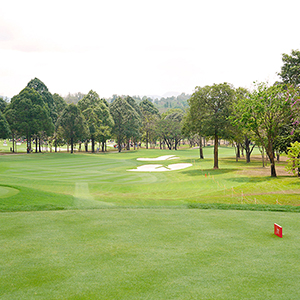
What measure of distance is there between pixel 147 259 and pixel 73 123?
6351 centimetres

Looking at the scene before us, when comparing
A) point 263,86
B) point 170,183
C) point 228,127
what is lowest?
point 170,183

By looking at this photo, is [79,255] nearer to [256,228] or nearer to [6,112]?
[256,228]

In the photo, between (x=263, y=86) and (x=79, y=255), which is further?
(x=263, y=86)

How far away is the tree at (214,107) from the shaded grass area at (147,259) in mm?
23562

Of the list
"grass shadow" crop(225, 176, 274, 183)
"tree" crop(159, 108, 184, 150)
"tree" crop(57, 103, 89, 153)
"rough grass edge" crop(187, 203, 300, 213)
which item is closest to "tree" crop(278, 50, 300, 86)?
"grass shadow" crop(225, 176, 274, 183)

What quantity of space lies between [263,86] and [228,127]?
8.03 meters

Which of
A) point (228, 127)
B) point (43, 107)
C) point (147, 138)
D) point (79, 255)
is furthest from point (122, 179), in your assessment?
point (147, 138)

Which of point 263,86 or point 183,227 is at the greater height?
point 263,86

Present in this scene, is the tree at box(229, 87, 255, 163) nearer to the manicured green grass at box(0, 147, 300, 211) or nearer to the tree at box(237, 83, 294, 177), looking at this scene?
the tree at box(237, 83, 294, 177)

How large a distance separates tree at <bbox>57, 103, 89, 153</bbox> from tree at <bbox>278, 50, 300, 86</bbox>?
149ft

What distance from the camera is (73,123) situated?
65.8 meters

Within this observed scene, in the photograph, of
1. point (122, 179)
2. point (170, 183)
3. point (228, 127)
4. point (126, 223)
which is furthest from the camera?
point (228, 127)

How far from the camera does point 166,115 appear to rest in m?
104

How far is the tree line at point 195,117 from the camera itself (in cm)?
2448
